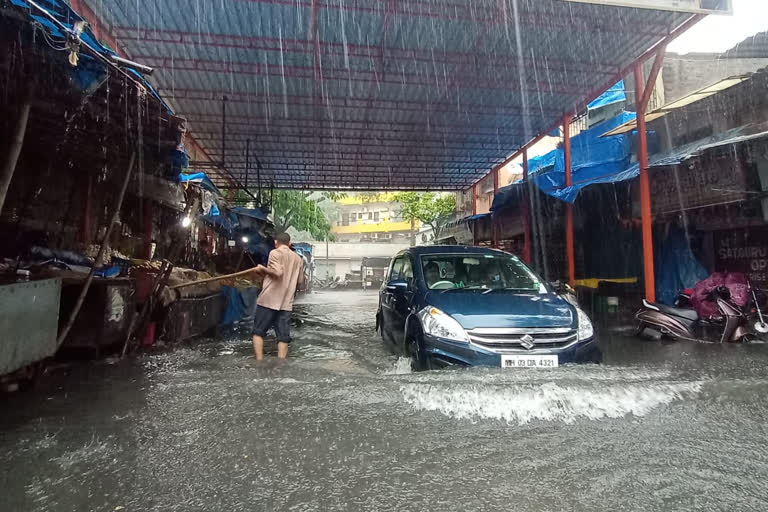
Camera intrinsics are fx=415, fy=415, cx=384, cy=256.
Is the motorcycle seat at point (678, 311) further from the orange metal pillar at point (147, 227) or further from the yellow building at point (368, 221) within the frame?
the yellow building at point (368, 221)

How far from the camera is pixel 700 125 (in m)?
9.04

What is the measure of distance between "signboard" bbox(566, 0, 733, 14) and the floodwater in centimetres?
477

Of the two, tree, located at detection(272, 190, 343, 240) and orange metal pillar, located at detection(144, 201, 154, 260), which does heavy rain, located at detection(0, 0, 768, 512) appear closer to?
orange metal pillar, located at detection(144, 201, 154, 260)

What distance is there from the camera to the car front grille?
3.87 m

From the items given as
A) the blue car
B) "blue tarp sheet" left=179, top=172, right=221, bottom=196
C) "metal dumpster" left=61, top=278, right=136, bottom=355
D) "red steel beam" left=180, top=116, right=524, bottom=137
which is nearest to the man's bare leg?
"metal dumpster" left=61, top=278, right=136, bottom=355

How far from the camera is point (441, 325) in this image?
13.2 feet

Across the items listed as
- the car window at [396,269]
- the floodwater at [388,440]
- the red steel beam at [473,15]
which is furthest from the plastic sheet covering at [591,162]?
the floodwater at [388,440]

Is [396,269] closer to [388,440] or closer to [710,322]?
[388,440]

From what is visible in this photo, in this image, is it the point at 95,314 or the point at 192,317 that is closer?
the point at 95,314

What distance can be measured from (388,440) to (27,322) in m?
3.04

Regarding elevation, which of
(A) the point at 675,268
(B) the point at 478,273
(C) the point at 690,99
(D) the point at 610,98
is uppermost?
(D) the point at 610,98

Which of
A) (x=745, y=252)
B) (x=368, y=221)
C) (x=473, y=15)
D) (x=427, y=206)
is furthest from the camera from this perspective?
(x=368, y=221)

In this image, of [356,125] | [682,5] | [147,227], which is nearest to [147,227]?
[147,227]

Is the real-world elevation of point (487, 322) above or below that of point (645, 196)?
below
